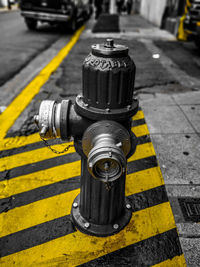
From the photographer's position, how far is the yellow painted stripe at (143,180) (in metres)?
2.42

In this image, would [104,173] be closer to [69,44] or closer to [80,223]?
[80,223]

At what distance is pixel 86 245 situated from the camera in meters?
1.89

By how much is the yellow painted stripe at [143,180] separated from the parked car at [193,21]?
589 centimetres

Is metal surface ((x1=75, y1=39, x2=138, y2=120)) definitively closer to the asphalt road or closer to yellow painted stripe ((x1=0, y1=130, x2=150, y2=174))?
yellow painted stripe ((x1=0, y1=130, x2=150, y2=174))

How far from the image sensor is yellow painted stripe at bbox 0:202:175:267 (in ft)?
5.89

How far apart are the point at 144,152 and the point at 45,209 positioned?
1.37 m

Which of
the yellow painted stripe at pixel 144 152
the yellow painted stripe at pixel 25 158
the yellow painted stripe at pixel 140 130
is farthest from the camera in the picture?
the yellow painted stripe at pixel 140 130

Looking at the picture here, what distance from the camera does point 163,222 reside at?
207 cm

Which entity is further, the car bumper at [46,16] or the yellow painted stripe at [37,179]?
the car bumper at [46,16]

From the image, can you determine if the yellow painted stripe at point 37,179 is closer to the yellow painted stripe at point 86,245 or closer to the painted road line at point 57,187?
the painted road line at point 57,187

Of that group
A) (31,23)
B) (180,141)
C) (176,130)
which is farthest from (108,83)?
(31,23)

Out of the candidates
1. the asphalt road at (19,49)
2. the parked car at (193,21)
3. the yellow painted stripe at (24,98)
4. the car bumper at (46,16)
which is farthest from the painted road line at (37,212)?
the car bumper at (46,16)

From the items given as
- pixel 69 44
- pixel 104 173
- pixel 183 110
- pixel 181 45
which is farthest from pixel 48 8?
pixel 104 173

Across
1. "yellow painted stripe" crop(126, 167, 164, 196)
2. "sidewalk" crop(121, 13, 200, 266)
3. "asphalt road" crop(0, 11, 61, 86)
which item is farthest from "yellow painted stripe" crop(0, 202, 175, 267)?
"asphalt road" crop(0, 11, 61, 86)
